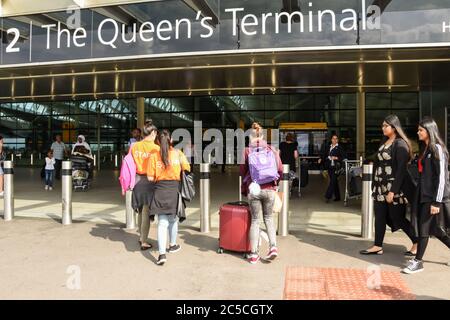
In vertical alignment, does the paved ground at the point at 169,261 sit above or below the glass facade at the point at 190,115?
below

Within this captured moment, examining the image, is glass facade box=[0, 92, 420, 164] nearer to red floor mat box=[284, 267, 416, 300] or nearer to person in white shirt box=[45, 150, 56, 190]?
person in white shirt box=[45, 150, 56, 190]

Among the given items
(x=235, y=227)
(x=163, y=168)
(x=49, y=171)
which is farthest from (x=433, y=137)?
(x=49, y=171)

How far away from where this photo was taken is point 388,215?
554 centimetres

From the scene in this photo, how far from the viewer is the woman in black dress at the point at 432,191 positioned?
4.76m

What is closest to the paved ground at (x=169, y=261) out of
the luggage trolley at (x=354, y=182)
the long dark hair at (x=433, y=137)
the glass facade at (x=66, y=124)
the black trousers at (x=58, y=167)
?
the luggage trolley at (x=354, y=182)

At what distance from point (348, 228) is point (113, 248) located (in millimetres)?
3789

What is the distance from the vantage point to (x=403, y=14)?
7.59 meters

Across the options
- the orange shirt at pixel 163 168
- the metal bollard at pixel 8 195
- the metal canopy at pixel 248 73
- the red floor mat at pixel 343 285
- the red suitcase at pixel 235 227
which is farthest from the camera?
the metal canopy at pixel 248 73

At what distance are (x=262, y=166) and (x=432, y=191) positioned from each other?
1.90m

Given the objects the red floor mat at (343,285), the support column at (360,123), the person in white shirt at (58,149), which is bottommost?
the red floor mat at (343,285)

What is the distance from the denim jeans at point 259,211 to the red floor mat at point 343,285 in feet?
1.70

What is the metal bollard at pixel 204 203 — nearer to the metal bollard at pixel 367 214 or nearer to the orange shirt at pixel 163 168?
the orange shirt at pixel 163 168

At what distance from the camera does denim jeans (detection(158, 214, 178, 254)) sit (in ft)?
16.9
